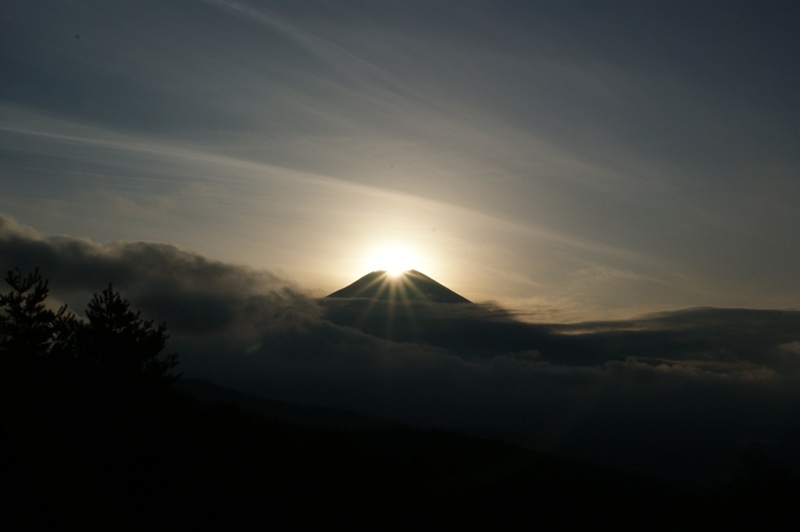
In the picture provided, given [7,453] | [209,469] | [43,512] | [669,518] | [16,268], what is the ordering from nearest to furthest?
[43,512] < [7,453] < [209,469] < [16,268] < [669,518]

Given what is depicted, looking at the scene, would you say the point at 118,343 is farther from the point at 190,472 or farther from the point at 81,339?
the point at 190,472

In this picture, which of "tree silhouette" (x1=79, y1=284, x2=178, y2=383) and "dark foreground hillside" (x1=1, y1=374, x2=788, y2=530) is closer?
"dark foreground hillside" (x1=1, y1=374, x2=788, y2=530)

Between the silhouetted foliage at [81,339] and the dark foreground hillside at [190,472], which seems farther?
the silhouetted foliage at [81,339]

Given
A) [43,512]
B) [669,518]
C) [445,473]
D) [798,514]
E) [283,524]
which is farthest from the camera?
[445,473]

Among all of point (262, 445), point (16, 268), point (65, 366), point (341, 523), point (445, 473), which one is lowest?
point (445, 473)

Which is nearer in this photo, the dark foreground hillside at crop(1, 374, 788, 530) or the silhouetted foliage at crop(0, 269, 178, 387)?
the dark foreground hillside at crop(1, 374, 788, 530)

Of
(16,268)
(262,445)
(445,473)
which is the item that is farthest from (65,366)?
(445,473)

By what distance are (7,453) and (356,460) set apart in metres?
21.1

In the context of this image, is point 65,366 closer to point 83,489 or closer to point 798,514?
point 83,489

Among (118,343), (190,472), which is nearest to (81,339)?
(118,343)

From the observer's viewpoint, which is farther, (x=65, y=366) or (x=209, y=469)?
(x=65, y=366)

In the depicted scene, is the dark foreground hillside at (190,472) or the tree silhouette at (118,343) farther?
the tree silhouette at (118,343)

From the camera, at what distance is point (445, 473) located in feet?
314

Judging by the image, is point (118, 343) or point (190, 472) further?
point (118, 343)
